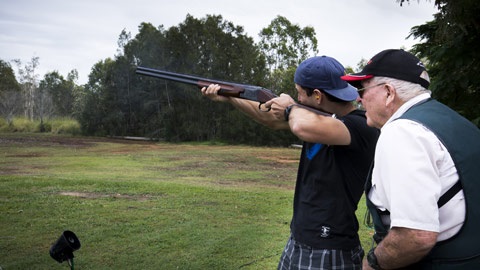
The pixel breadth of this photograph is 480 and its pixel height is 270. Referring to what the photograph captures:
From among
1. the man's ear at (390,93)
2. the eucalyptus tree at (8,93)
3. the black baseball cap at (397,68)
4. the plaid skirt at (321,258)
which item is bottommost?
the plaid skirt at (321,258)

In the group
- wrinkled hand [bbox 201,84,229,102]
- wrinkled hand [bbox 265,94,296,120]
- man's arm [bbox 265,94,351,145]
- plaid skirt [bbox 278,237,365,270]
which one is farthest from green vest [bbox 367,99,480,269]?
wrinkled hand [bbox 201,84,229,102]

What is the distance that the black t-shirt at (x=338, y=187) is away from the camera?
6.89ft

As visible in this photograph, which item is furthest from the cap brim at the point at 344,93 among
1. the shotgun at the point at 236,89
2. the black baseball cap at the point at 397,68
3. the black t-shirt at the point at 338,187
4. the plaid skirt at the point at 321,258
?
the plaid skirt at the point at 321,258

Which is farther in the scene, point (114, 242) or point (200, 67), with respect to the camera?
point (200, 67)

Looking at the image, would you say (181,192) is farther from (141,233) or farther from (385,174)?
(385,174)

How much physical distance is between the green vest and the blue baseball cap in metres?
0.71

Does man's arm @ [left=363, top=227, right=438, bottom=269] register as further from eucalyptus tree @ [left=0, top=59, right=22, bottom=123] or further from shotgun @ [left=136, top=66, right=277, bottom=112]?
eucalyptus tree @ [left=0, top=59, right=22, bottom=123]

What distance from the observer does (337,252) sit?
6.92ft

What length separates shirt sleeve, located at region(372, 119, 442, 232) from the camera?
1.37 m

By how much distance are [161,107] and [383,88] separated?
28.2m

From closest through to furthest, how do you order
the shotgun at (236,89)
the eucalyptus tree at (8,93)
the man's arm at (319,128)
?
the man's arm at (319,128), the shotgun at (236,89), the eucalyptus tree at (8,93)

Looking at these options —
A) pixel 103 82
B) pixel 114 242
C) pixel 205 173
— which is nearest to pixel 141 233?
pixel 114 242

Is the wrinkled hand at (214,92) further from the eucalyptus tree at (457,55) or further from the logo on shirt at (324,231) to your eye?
the eucalyptus tree at (457,55)

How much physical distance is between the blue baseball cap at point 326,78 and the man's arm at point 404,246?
87 centimetres
